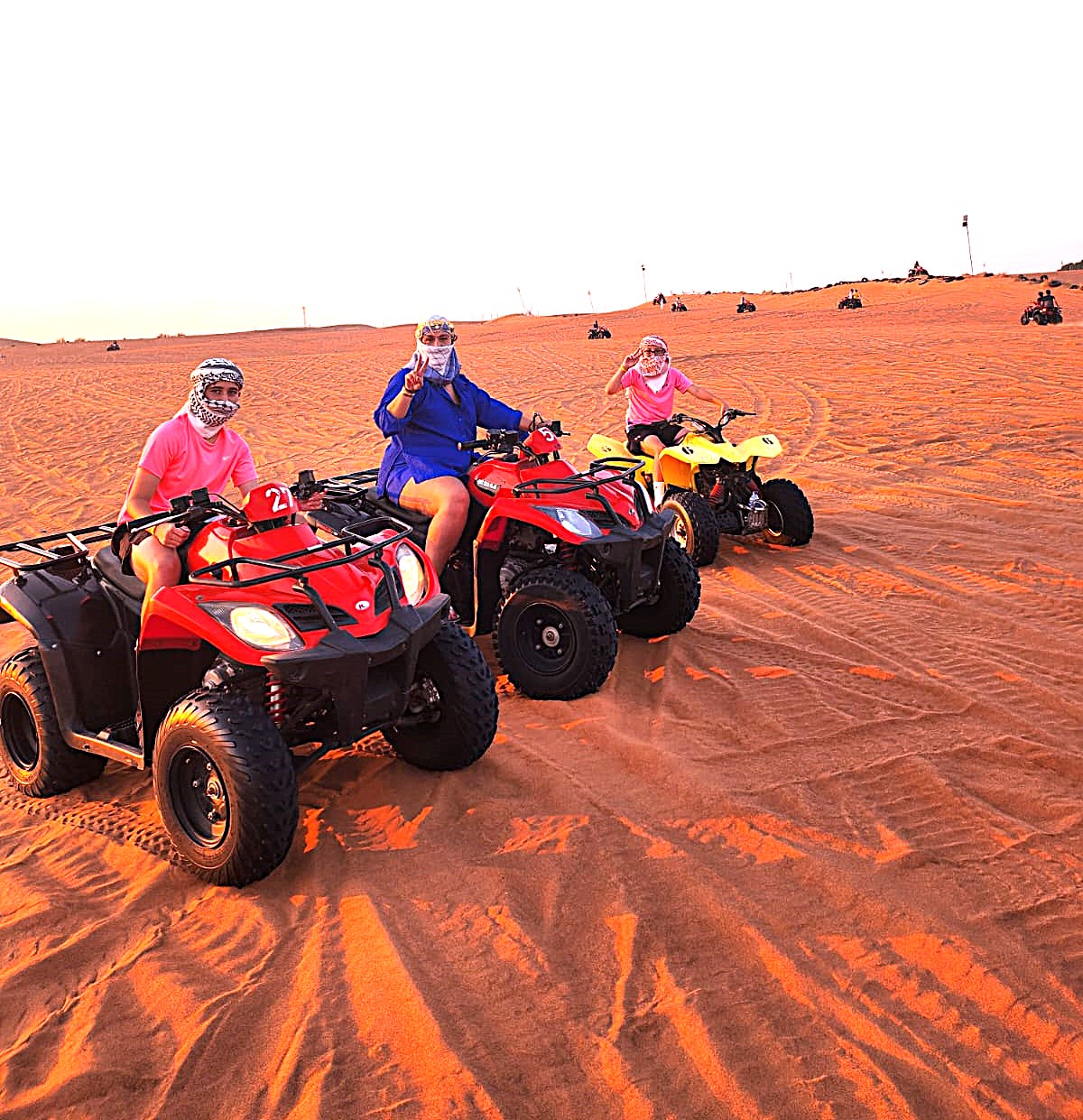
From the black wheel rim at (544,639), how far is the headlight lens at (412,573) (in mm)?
1103

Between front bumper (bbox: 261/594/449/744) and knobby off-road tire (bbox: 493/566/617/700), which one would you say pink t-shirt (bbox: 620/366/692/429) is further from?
front bumper (bbox: 261/594/449/744)

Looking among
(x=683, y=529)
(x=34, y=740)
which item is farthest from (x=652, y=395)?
(x=34, y=740)

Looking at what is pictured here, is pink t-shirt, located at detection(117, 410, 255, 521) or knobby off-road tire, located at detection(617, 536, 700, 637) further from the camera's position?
knobby off-road tire, located at detection(617, 536, 700, 637)

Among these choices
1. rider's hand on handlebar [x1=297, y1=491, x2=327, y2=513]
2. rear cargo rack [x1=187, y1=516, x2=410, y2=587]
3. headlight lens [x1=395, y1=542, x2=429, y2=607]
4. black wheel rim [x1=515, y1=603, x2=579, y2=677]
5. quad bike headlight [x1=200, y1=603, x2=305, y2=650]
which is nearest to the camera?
quad bike headlight [x1=200, y1=603, x2=305, y2=650]

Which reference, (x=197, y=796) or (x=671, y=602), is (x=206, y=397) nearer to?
(x=197, y=796)

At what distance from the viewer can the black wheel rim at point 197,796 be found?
3605 millimetres

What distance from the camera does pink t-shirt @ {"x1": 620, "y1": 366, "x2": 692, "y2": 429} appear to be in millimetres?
8664

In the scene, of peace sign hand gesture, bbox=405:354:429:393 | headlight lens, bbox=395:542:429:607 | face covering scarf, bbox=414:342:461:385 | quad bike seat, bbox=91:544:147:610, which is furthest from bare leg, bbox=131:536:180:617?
face covering scarf, bbox=414:342:461:385

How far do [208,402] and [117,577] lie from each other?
2.83ft

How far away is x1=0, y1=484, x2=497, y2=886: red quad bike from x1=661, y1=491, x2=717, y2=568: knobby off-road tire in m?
3.85


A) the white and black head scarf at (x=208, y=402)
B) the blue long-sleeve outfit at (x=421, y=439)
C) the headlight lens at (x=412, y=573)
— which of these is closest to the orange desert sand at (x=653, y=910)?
the headlight lens at (x=412, y=573)

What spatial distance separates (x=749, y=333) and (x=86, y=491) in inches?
899

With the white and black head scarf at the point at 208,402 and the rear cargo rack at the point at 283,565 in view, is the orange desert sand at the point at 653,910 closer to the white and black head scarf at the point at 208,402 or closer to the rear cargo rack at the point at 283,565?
the rear cargo rack at the point at 283,565

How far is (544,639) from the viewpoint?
5387mm
